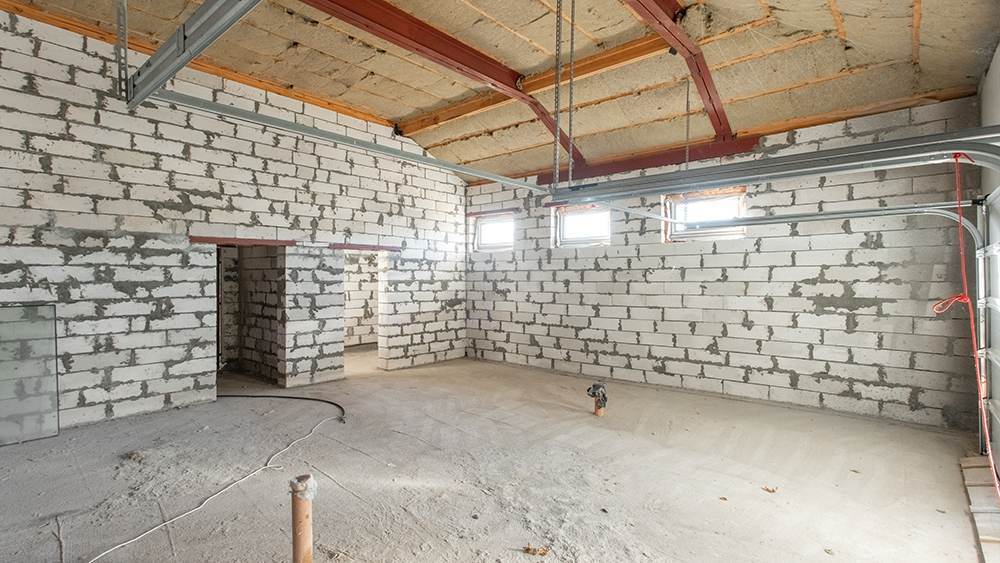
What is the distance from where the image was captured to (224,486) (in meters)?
2.84

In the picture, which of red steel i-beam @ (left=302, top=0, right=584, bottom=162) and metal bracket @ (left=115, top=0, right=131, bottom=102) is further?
red steel i-beam @ (left=302, top=0, right=584, bottom=162)

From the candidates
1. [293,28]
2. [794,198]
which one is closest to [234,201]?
[293,28]

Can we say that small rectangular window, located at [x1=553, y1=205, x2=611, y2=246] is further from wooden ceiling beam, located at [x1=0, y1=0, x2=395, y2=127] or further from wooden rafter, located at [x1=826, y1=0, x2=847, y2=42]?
wooden rafter, located at [x1=826, y1=0, x2=847, y2=42]

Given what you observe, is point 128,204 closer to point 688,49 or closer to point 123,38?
point 123,38

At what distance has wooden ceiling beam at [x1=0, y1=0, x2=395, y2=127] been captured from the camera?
372 cm

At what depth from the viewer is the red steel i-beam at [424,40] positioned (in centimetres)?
368

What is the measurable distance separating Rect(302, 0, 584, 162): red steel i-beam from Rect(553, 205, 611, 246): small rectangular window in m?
1.78

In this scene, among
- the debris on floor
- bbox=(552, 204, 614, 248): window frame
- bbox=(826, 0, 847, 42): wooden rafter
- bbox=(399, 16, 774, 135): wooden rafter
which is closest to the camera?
the debris on floor

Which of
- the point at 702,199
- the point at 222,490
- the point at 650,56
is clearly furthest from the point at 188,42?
the point at 702,199

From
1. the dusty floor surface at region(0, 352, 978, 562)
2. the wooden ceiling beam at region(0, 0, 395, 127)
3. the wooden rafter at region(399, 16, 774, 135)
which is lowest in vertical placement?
the dusty floor surface at region(0, 352, 978, 562)

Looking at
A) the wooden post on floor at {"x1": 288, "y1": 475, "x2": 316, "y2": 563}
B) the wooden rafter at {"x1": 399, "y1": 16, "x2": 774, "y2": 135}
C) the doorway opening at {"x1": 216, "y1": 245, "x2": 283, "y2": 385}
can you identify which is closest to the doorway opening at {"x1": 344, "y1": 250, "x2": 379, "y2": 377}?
the doorway opening at {"x1": 216, "y1": 245, "x2": 283, "y2": 385}

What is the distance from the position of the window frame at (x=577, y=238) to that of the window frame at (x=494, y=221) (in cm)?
68

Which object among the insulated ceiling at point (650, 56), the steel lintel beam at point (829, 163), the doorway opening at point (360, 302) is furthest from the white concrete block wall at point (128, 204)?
the steel lintel beam at point (829, 163)

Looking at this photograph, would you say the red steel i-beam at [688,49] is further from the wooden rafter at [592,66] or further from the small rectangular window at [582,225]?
the small rectangular window at [582,225]
